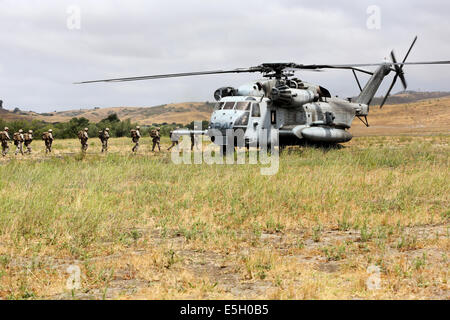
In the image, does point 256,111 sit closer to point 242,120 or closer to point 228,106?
point 242,120

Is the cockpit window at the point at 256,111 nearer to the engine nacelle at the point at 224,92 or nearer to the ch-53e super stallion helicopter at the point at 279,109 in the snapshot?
the ch-53e super stallion helicopter at the point at 279,109

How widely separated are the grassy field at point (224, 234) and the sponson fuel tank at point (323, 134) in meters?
6.59

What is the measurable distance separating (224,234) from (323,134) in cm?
1310

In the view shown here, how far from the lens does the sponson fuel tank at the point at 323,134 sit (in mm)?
18109

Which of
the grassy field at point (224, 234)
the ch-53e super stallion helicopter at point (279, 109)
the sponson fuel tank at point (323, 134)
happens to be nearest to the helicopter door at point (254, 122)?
the ch-53e super stallion helicopter at point (279, 109)

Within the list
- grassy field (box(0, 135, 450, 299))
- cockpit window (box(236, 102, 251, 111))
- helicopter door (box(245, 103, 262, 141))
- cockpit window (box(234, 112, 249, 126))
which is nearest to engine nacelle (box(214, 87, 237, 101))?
cockpit window (box(236, 102, 251, 111))

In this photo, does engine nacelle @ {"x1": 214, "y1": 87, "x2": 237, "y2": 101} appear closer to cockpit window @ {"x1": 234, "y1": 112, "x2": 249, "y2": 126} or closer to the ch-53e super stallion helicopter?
the ch-53e super stallion helicopter

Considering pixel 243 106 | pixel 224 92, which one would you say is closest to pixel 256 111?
pixel 243 106

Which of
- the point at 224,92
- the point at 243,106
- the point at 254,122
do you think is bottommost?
the point at 254,122

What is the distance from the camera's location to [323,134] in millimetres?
18641

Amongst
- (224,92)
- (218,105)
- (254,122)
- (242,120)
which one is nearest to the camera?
(242,120)

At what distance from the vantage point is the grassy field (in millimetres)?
4480

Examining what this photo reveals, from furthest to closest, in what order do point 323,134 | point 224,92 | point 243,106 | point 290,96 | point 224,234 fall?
point 323,134
point 224,92
point 290,96
point 243,106
point 224,234
